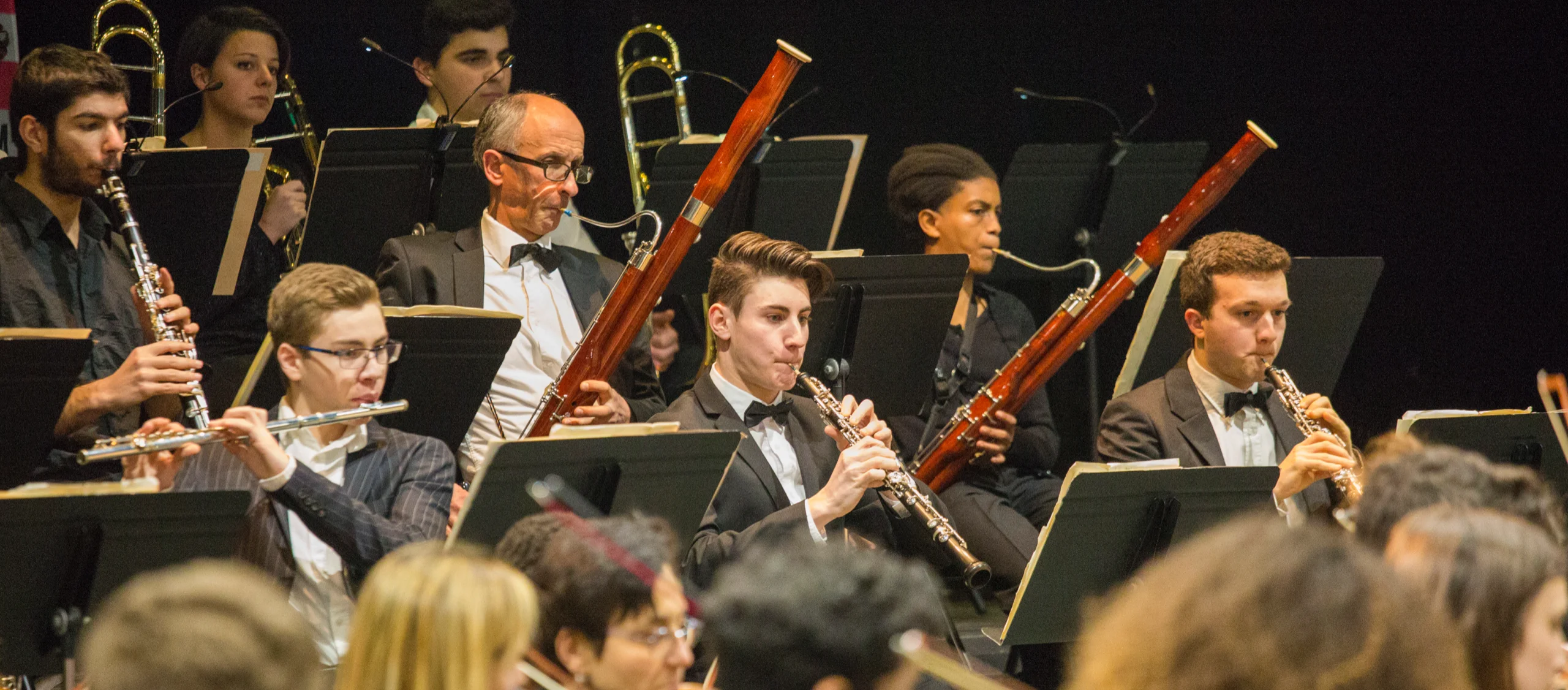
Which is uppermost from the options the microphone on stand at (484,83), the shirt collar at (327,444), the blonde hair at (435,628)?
the microphone on stand at (484,83)

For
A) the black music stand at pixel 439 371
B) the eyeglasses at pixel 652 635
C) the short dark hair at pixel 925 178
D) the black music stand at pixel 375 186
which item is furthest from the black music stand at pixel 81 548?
the short dark hair at pixel 925 178

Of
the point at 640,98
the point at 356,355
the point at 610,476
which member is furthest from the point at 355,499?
the point at 640,98

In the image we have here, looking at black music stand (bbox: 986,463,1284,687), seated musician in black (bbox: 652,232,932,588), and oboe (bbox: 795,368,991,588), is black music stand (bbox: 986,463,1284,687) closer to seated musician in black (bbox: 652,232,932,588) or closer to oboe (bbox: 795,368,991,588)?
oboe (bbox: 795,368,991,588)

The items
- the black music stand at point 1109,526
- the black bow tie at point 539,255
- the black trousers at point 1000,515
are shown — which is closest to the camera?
the black music stand at point 1109,526

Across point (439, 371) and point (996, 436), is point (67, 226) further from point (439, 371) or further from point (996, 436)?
point (996, 436)

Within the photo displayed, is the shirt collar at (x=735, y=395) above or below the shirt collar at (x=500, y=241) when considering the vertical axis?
below

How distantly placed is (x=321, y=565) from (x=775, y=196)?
1.80 m

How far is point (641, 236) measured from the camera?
432cm

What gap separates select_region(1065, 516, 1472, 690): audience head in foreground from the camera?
1.31 metres

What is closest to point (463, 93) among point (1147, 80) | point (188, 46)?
point (188, 46)

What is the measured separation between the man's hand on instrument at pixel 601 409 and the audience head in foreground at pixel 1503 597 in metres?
2.08

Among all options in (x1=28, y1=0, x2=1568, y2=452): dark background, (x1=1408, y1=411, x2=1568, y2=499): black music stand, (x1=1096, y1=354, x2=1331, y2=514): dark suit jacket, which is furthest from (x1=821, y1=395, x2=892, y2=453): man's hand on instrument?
(x1=28, y1=0, x2=1568, y2=452): dark background

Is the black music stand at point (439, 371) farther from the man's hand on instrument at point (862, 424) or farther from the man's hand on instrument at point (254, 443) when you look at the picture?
the man's hand on instrument at point (862, 424)

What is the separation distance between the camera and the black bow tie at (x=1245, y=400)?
392cm
